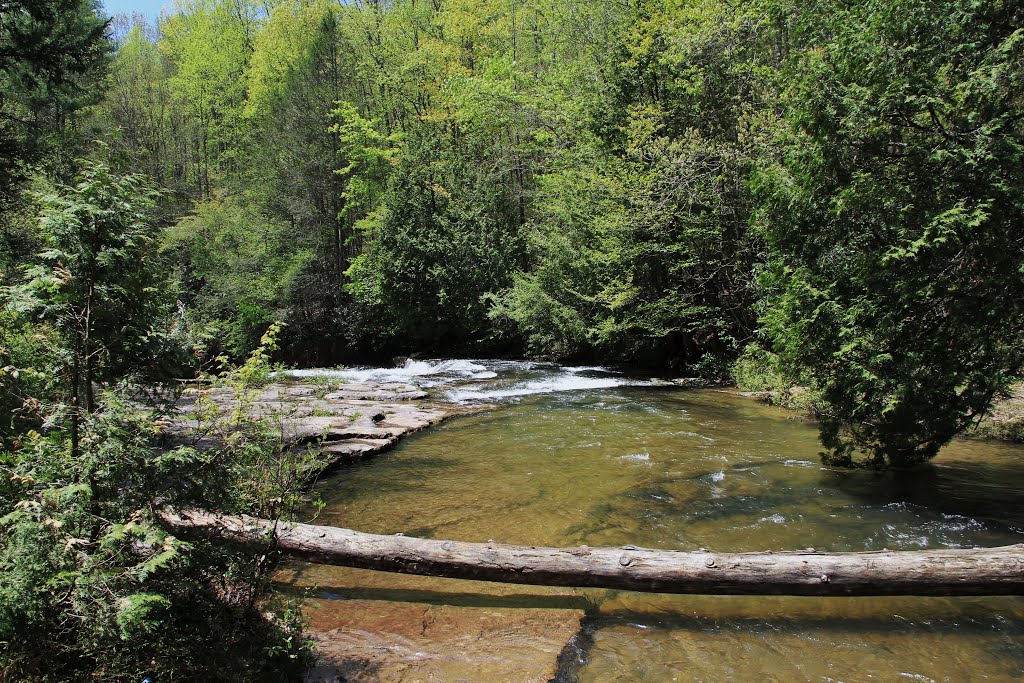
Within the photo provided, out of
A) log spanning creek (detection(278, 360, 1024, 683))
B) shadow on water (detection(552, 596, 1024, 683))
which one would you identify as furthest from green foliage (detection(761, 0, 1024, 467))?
shadow on water (detection(552, 596, 1024, 683))

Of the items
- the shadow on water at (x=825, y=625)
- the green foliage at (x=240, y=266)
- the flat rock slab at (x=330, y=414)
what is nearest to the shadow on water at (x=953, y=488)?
the shadow on water at (x=825, y=625)

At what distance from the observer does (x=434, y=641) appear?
160 inches

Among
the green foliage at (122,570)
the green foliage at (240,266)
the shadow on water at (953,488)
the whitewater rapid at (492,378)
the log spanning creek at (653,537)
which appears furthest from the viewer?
the green foliage at (240,266)

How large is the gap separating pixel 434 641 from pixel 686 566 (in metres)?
1.92

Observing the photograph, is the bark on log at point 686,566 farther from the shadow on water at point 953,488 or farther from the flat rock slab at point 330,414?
the shadow on water at point 953,488

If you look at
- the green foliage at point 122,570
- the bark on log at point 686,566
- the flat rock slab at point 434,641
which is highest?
the green foliage at point 122,570

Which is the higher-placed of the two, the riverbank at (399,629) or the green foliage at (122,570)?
the green foliage at (122,570)

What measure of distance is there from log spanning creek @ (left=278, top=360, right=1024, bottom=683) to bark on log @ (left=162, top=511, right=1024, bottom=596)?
0.26 meters

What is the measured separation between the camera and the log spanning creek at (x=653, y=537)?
3797 millimetres

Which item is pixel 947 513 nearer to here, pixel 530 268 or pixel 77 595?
pixel 77 595

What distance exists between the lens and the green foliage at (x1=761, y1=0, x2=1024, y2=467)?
5582 millimetres

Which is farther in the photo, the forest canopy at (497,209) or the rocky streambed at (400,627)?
the rocky streambed at (400,627)

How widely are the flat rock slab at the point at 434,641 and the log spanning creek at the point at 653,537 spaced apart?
0.05 ft

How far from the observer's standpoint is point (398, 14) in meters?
27.9
